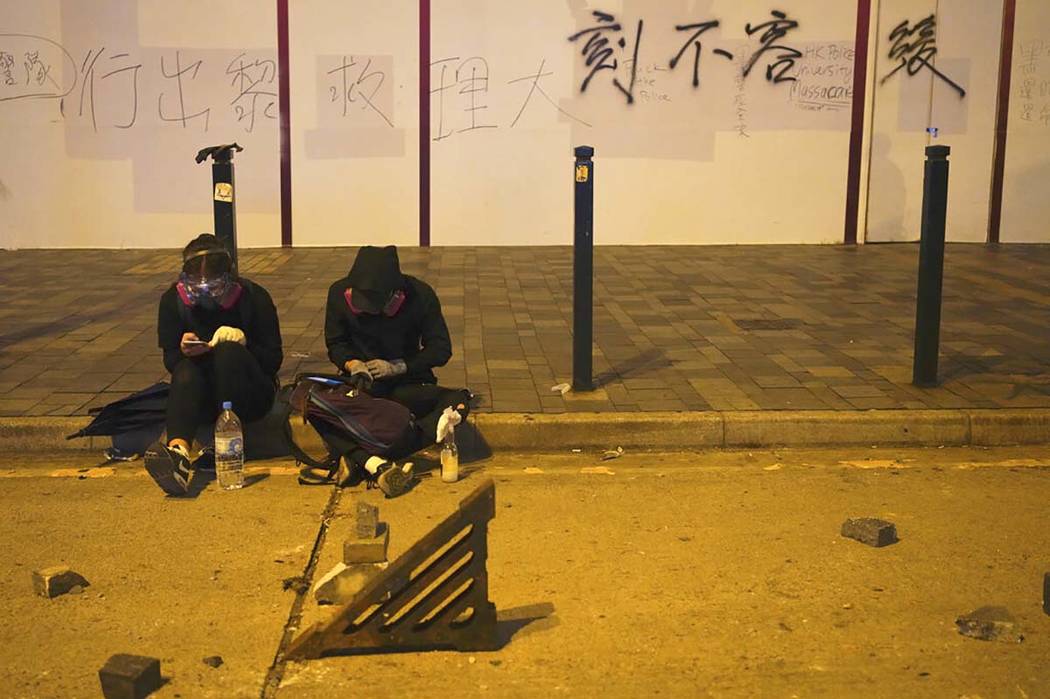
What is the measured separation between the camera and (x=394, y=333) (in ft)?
21.2

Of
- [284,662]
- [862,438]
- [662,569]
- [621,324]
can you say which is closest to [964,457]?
[862,438]

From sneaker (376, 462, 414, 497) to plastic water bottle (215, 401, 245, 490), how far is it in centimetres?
66

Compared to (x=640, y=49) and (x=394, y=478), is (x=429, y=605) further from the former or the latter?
(x=640, y=49)

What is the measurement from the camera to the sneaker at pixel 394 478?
231 inches

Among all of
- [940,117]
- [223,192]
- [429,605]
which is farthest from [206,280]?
[940,117]

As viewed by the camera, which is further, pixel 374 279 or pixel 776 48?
pixel 776 48

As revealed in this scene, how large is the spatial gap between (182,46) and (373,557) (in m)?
9.39

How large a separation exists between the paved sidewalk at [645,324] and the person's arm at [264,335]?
1.10 m

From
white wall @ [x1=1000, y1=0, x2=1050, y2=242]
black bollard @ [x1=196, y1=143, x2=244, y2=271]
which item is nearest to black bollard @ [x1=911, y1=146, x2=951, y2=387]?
black bollard @ [x1=196, y1=143, x2=244, y2=271]

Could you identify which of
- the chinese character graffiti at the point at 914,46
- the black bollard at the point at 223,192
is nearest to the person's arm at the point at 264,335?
the black bollard at the point at 223,192

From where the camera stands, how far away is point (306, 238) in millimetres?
13195

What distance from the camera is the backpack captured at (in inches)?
237

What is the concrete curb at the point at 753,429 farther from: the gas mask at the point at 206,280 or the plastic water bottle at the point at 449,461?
the gas mask at the point at 206,280

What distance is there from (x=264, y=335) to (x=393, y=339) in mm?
637
